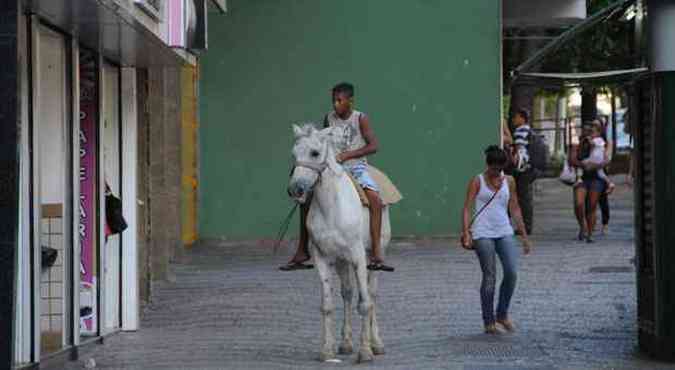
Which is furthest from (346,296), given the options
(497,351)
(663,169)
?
(663,169)

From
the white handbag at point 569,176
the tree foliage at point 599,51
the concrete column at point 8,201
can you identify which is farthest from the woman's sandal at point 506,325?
the white handbag at point 569,176

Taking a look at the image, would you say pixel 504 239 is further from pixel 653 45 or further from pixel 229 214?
pixel 229 214

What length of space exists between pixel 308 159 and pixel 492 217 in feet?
8.99

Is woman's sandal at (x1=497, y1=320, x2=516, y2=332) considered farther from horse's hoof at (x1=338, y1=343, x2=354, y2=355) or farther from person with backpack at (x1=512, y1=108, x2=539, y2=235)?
person with backpack at (x1=512, y1=108, x2=539, y2=235)

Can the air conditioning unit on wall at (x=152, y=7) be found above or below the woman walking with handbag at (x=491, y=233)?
above

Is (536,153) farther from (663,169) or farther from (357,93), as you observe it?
(663,169)

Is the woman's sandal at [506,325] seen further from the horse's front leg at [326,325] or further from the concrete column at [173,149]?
the concrete column at [173,149]

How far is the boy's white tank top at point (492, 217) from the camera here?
1395 cm

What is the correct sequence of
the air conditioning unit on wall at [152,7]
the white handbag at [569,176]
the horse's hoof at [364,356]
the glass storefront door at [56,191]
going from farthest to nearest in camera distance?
the white handbag at [569,176]
the air conditioning unit on wall at [152,7]
the horse's hoof at [364,356]
the glass storefront door at [56,191]

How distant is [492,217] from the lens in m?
14.0

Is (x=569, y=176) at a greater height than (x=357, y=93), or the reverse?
(x=357, y=93)

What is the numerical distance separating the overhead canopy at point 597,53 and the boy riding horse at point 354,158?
2083 millimetres

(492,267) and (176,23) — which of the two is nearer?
(492,267)

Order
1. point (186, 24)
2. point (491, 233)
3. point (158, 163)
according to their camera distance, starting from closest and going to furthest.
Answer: point (491, 233) < point (186, 24) < point (158, 163)
